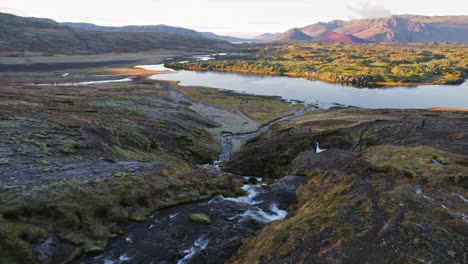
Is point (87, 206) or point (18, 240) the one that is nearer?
point (18, 240)

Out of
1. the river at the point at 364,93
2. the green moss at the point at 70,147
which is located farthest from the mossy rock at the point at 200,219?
the river at the point at 364,93

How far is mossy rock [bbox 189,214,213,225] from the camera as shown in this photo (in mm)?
35531

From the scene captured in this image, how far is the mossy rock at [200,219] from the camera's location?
35531 millimetres

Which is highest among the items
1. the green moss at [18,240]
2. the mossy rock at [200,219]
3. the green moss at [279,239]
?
the green moss at [279,239]

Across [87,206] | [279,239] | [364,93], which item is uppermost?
[364,93]

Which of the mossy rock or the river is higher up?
the river

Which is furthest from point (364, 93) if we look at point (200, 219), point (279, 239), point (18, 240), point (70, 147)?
point (18, 240)

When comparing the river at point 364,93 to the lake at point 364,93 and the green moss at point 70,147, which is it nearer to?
the lake at point 364,93

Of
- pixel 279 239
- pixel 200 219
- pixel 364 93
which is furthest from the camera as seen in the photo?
pixel 364 93

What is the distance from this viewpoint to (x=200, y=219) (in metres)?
35.7

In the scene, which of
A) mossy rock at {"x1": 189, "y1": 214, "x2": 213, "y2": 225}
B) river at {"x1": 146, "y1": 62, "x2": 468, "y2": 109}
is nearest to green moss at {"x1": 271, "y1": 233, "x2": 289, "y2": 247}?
mossy rock at {"x1": 189, "y1": 214, "x2": 213, "y2": 225}

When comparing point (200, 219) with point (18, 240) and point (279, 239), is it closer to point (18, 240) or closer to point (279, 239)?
point (279, 239)

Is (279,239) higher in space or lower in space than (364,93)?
lower

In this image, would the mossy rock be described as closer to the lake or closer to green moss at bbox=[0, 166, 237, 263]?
green moss at bbox=[0, 166, 237, 263]
